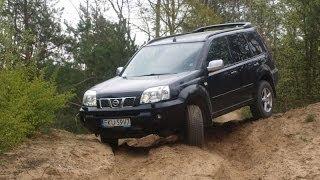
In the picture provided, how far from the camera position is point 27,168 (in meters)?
6.80

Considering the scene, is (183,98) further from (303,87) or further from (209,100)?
(303,87)

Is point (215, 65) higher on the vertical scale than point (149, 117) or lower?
higher

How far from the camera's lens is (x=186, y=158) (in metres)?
7.22

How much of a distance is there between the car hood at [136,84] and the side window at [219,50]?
78cm

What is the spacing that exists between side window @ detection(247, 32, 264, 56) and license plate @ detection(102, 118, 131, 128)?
12.2 feet

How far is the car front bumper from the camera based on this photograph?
7477 millimetres

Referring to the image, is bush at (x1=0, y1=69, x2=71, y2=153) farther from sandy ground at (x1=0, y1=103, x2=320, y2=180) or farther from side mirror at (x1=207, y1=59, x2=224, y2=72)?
side mirror at (x1=207, y1=59, x2=224, y2=72)

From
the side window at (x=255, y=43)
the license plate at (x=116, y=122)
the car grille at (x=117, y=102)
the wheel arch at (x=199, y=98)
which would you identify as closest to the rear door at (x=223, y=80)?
the wheel arch at (x=199, y=98)

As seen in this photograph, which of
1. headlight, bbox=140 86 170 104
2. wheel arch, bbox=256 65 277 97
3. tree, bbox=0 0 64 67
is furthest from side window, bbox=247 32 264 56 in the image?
tree, bbox=0 0 64 67

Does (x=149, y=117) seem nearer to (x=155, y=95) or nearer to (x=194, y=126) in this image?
(x=155, y=95)

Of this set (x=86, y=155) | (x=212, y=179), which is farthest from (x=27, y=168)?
(x=212, y=179)

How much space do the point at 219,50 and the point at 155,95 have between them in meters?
2.10

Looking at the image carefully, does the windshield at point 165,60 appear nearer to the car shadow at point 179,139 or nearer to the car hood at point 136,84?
the car hood at point 136,84

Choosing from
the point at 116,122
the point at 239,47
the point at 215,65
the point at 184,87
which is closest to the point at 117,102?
the point at 116,122
